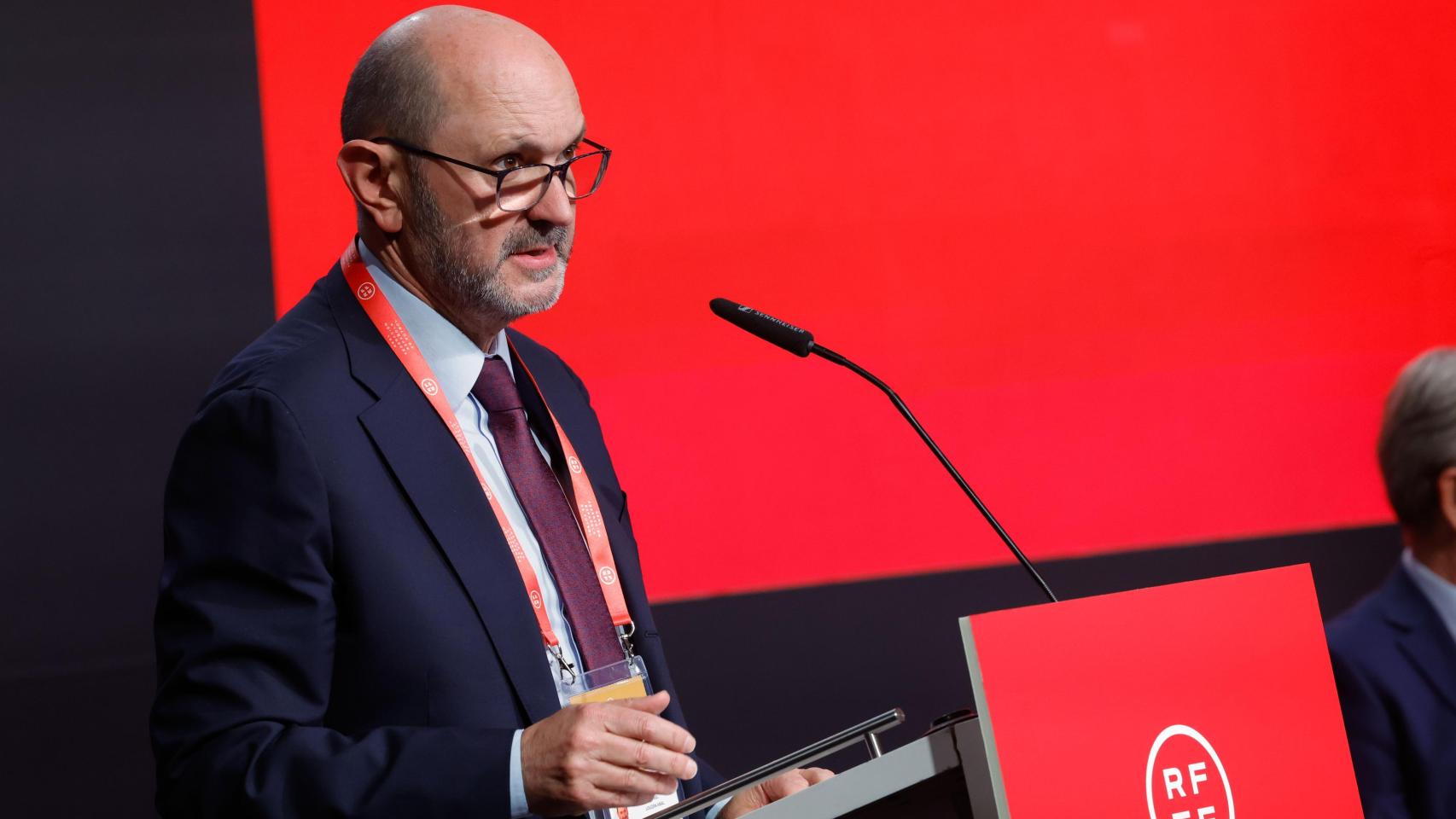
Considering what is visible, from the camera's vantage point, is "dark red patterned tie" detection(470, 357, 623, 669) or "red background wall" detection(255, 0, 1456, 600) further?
"red background wall" detection(255, 0, 1456, 600)

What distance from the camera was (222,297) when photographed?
248 cm

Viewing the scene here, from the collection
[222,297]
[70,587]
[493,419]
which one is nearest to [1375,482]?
[493,419]

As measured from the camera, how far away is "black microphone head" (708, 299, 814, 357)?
152 centimetres

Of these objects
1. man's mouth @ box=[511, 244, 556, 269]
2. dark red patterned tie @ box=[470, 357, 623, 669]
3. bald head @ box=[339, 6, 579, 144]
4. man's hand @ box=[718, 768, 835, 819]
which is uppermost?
bald head @ box=[339, 6, 579, 144]

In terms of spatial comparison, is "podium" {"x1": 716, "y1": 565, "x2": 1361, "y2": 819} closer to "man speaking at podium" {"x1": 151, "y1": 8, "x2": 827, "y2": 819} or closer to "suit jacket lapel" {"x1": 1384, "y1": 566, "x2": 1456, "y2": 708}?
"man speaking at podium" {"x1": 151, "y1": 8, "x2": 827, "y2": 819}

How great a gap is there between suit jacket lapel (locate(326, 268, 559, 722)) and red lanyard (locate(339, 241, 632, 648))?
2 centimetres

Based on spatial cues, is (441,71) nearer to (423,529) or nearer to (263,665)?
(423,529)

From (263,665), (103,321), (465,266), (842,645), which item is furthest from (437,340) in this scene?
(842,645)

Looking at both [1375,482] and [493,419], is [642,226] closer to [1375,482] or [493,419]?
[493,419]

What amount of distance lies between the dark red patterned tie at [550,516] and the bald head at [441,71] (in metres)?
0.31

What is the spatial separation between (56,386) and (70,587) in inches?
14.2

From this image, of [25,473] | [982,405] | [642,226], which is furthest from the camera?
[982,405]

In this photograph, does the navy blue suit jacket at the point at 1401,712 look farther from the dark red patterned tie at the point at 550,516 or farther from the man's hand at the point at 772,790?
the dark red patterned tie at the point at 550,516

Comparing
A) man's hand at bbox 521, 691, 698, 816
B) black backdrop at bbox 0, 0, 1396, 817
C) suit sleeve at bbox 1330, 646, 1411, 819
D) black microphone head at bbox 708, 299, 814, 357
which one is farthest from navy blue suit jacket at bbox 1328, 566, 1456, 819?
black backdrop at bbox 0, 0, 1396, 817
